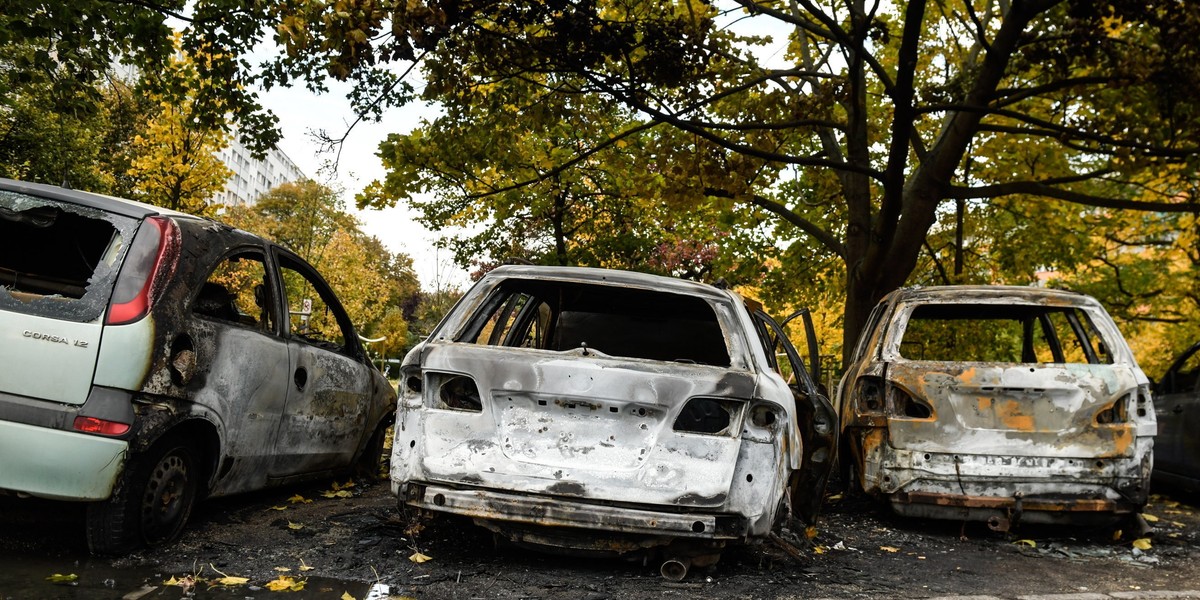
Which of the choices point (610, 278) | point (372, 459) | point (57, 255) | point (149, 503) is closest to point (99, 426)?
point (149, 503)

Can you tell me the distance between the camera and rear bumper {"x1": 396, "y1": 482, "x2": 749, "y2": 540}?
4070 mm

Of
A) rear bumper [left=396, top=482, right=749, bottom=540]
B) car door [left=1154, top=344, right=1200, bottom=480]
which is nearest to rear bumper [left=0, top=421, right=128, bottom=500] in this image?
rear bumper [left=396, top=482, right=749, bottom=540]

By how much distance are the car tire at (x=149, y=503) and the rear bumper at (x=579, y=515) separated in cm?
127

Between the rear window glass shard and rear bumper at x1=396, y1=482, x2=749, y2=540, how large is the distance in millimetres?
1757

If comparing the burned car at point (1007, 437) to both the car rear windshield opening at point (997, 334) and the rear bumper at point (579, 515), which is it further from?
the rear bumper at point (579, 515)

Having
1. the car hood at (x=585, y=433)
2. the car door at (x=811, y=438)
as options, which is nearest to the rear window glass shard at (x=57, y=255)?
the car hood at (x=585, y=433)

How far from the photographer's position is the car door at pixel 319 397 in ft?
18.3

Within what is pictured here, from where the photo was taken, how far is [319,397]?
234 inches

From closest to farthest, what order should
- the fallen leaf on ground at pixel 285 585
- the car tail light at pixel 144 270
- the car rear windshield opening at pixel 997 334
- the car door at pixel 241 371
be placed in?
the fallen leaf on ground at pixel 285 585 < the car tail light at pixel 144 270 < the car door at pixel 241 371 < the car rear windshield opening at pixel 997 334

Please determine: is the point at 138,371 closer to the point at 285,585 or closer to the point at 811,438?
the point at 285,585

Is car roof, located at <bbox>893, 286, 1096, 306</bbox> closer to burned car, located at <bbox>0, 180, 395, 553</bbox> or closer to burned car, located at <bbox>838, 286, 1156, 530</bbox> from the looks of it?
burned car, located at <bbox>838, 286, 1156, 530</bbox>

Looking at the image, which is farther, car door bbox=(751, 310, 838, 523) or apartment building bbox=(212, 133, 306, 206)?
apartment building bbox=(212, 133, 306, 206)

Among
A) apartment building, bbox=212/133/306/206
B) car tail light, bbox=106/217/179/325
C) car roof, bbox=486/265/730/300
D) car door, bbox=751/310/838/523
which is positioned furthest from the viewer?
apartment building, bbox=212/133/306/206

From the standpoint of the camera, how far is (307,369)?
18.8 feet
